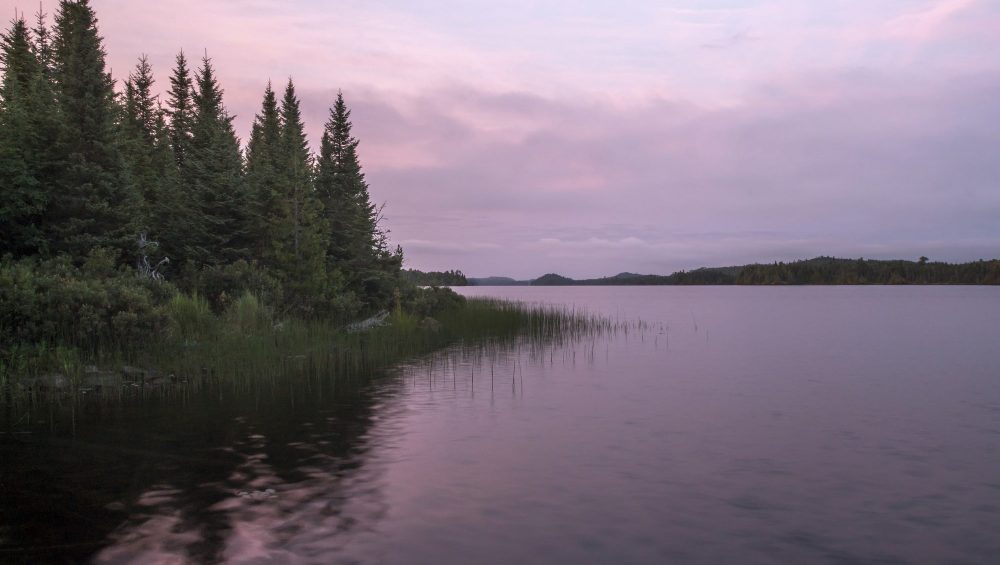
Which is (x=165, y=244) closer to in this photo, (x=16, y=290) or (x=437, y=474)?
(x=16, y=290)

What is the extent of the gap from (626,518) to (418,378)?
13.4 m

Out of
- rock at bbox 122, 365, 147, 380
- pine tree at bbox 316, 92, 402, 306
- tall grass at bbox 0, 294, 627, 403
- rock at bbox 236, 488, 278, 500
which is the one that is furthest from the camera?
pine tree at bbox 316, 92, 402, 306

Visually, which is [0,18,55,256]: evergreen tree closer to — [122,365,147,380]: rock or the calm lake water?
[122,365,147,380]: rock

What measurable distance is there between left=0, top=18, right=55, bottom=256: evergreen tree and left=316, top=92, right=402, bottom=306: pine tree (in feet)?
46.0

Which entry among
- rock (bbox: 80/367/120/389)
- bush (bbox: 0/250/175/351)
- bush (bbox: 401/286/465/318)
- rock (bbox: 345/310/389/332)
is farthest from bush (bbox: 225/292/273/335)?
bush (bbox: 401/286/465/318)

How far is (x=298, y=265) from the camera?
106 ft

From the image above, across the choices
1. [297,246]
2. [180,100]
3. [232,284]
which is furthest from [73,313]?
[180,100]

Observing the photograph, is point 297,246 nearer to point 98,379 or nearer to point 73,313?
point 73,313

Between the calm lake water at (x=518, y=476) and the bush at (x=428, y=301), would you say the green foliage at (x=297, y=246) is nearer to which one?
the bush at (x=428, y=301)

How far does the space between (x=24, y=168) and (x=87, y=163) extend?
271 centimetres

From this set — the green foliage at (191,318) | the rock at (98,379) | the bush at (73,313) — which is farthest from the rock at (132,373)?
the green foliage at (191,318)

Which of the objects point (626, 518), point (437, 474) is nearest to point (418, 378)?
point (437, 474)

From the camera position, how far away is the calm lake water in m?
8.23

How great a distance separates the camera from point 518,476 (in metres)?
11.4
